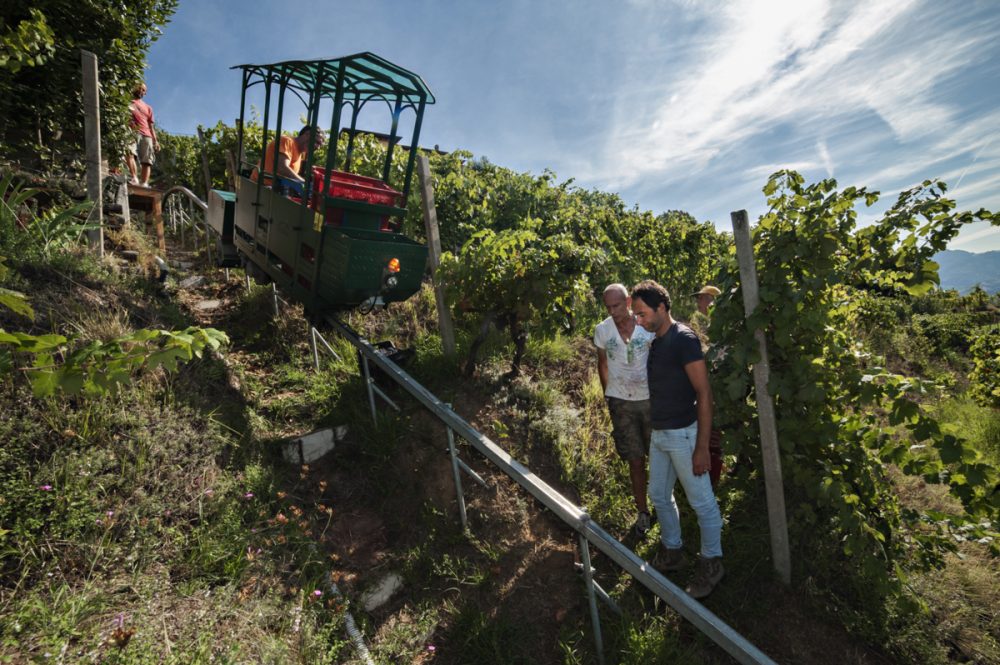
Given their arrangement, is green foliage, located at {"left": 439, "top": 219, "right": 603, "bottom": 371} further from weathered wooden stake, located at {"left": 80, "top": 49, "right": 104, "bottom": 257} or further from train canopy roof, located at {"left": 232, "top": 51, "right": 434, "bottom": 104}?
weathered wooden stake, located at {"left": 80, "top": 49, "right": 104, "bottom": 257}

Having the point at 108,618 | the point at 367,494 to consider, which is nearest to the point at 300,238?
the point at 367,494

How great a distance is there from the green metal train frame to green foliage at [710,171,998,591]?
2.85 metres

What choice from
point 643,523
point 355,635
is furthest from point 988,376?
point 355,635

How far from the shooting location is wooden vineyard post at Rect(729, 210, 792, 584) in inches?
113

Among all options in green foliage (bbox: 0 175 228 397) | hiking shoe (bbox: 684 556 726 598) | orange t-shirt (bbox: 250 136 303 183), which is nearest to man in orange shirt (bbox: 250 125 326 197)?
orange t-shirt (bbox: 250 136 303 183)

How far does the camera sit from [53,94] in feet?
17.3

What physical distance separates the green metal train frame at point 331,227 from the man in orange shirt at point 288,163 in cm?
12

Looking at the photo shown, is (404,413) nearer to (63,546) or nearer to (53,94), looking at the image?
(63,546)

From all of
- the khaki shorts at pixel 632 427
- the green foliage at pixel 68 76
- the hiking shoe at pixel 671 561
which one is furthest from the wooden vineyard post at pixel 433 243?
the green foliage at pixel 68 76

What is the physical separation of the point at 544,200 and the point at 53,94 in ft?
25.2

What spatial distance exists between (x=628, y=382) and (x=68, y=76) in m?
7.29

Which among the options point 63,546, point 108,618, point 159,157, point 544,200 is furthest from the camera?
point 159,157

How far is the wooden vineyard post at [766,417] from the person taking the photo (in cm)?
287

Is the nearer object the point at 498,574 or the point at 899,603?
the point at 899,603
